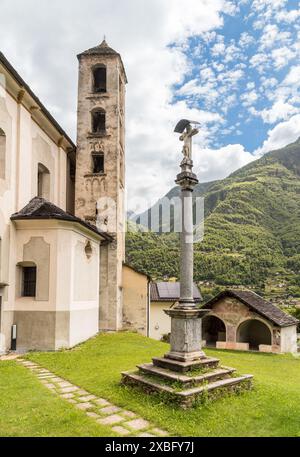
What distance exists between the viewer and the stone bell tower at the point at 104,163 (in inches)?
723

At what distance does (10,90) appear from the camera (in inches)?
492

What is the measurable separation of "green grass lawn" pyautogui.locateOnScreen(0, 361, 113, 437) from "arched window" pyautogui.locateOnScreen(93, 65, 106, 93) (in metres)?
17.4

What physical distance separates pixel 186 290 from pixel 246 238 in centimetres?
7273

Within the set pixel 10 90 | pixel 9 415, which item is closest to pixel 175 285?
pixel 10 90

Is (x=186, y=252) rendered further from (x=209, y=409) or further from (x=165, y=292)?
(x=165, y=292)

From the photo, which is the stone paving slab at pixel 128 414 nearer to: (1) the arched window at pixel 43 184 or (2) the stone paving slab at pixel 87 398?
(2) the stone paving slab at pixel 87 398

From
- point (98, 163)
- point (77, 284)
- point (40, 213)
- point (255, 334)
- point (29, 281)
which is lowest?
point (255, 334)

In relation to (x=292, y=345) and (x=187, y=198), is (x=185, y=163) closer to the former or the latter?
(x=187, y=198)

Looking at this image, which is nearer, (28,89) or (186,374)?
(186,374)

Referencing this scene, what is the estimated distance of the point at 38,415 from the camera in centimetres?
559

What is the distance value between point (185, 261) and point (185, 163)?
2.27 m

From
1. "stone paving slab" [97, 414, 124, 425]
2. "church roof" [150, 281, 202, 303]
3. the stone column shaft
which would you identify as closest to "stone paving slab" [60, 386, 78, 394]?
"stone paving slab" [97, 414, 124, 425]

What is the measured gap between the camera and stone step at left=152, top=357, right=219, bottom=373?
273 inches

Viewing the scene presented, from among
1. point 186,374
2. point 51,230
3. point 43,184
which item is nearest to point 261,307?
point 51,230
